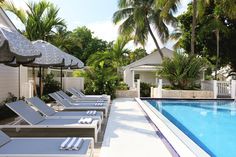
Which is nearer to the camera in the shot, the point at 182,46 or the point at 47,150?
the point at 47,150

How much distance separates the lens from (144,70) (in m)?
29.7

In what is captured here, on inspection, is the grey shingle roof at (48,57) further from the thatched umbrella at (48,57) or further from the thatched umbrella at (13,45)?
the thatched umbrella at (13,45)

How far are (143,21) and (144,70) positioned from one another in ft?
16.3

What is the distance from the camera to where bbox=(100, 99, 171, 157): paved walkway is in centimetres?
661

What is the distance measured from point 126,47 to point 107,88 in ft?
62.5

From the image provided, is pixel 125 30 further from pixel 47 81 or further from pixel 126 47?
pixel 47 81

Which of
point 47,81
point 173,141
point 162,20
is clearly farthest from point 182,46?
point 173,141

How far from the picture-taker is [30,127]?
7.89 meters

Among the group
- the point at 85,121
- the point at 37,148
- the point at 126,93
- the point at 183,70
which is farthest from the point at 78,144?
the point at 183,70

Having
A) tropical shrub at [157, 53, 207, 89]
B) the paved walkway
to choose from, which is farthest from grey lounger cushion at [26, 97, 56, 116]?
tropical shrub at [157, 53, 207, 89]

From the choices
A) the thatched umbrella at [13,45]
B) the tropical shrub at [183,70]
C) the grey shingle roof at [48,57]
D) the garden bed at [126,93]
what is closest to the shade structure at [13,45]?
the thatched umbrella at [13,45]

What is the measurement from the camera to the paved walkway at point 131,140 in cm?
661

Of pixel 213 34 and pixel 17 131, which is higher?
pixel 213 34

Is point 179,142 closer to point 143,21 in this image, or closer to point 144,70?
point 144,70
